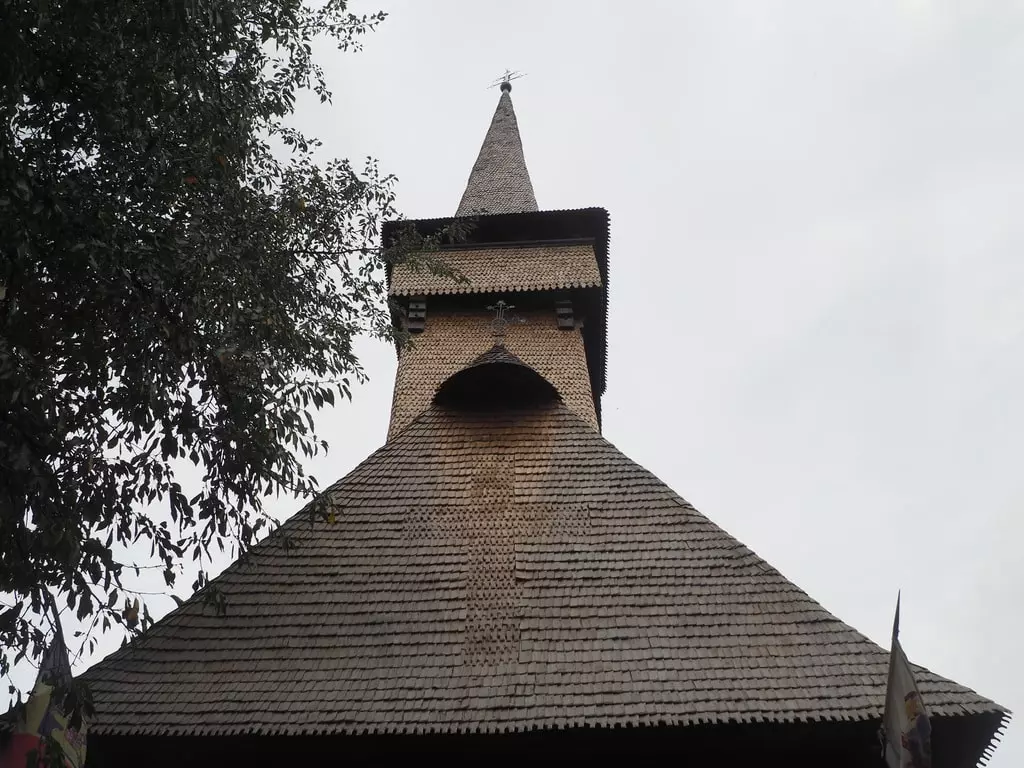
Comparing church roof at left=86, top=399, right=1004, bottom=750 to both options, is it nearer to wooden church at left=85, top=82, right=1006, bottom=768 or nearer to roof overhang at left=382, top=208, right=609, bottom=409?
wooden church at left=85, top=82, right=1006, bottom=768

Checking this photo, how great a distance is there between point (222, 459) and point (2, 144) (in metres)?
2.08

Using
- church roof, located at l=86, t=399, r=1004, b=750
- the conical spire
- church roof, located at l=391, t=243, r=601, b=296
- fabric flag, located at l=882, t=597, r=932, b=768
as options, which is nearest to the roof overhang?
church roof, located at l=391, t=243, r=601, b=296

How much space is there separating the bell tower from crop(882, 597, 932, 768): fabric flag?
19.5ft

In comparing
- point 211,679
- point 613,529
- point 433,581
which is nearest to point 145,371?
point 211,679

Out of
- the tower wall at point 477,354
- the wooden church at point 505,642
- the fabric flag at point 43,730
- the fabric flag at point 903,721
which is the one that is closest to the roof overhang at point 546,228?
the tower wall at point 477,354

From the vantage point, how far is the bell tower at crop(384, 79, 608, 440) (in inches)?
455

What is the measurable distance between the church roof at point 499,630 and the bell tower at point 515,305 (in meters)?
3.17

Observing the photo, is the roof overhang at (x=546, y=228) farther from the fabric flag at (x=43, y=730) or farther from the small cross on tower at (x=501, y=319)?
the fabric flag at (x=43, y=730)

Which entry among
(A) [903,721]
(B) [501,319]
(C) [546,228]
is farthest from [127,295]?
(C) [546,228]

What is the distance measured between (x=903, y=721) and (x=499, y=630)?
2565 mm

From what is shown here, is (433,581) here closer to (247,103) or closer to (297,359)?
(297,359)

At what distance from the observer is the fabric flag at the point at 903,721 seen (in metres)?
4.76

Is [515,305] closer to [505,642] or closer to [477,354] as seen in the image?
[477,354]

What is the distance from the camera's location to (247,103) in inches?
246
